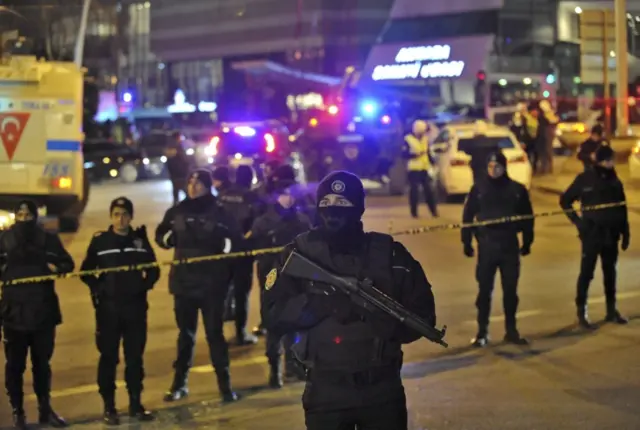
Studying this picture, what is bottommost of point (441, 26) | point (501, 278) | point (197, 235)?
point (501, 278)

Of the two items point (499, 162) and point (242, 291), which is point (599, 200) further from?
point (242, 291)

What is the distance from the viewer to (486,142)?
20016 millimetres

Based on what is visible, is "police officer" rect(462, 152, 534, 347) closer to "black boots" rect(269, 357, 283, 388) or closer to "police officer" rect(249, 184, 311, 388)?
"police officer" rect(249, 184, 311, 388)

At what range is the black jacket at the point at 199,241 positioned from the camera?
23.7ft

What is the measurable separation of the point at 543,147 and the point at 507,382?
58.3 feet

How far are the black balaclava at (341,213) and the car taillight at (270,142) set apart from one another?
20886mm

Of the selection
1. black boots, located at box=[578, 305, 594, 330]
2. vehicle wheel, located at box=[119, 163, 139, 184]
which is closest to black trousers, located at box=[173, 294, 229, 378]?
black boots, located at box=[578, 305, 594, 330]

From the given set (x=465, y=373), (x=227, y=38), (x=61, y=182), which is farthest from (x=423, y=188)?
(x=227, y=38)

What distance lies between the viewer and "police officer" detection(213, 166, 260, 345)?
29.7 feet

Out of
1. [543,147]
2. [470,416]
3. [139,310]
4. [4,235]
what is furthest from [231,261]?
[543,147]

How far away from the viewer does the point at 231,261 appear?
25.2 feet

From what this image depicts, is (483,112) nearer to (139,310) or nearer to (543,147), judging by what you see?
(543,147)

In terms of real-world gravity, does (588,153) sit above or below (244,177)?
above

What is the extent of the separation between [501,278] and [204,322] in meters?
2.75
